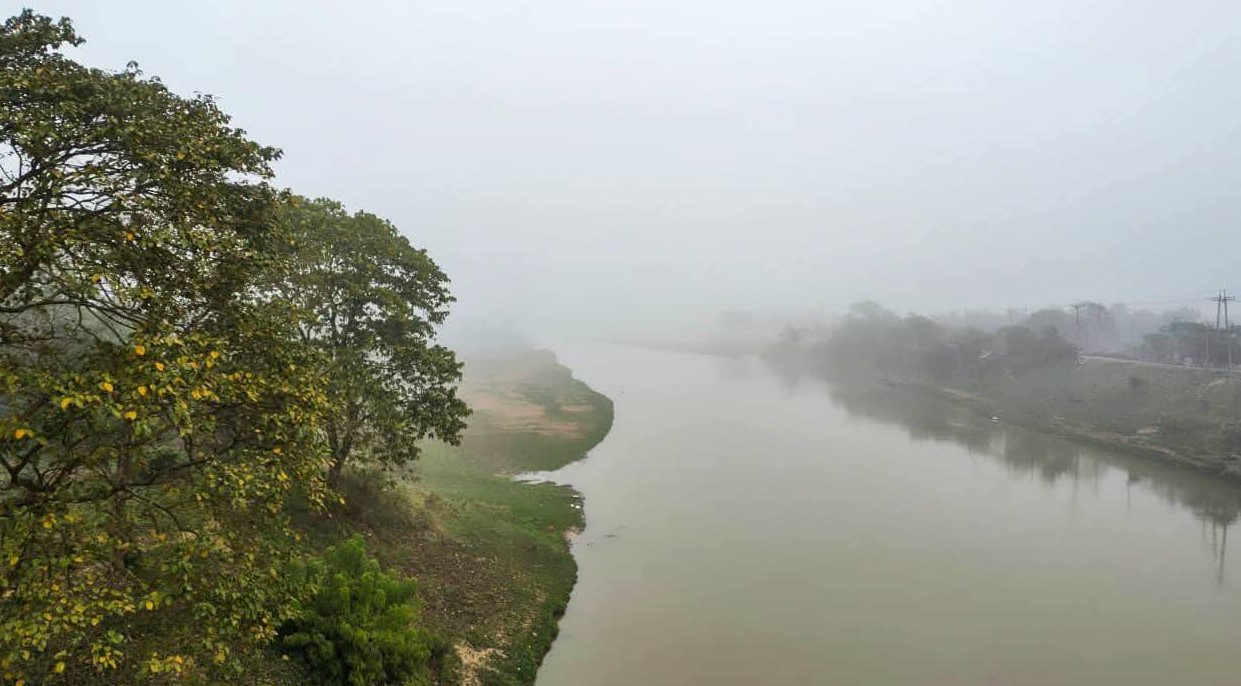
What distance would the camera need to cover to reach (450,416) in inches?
888

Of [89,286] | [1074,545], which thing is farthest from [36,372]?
[1074,545]

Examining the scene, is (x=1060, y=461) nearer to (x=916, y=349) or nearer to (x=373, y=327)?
(x=373, y=327)

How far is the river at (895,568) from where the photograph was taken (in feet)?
63.6

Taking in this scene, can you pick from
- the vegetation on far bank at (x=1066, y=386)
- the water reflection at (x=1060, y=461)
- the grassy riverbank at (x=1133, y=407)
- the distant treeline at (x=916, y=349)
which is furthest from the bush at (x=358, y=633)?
the distant treeline at (x=916, y=349)

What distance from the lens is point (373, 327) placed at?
21422 mm

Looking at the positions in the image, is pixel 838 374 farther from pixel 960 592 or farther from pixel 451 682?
pixel 451 682

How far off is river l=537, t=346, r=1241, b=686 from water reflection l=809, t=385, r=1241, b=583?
247mm

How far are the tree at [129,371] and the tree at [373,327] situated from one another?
9217 millimetres

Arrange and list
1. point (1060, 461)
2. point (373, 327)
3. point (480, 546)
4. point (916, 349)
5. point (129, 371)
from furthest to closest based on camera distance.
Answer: point (916, 349)
point (1060, 461)
point (480, 546)
point (373, 327)
point (129, 371)

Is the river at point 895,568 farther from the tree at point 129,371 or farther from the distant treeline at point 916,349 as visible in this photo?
the distant treeline at point 916,349

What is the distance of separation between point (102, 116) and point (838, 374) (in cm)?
11497

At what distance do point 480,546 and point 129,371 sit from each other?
67.3ft

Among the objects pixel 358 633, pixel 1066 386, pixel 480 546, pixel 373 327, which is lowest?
pixel 480 546

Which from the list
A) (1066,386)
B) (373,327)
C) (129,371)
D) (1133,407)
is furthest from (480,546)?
(1066,386)
